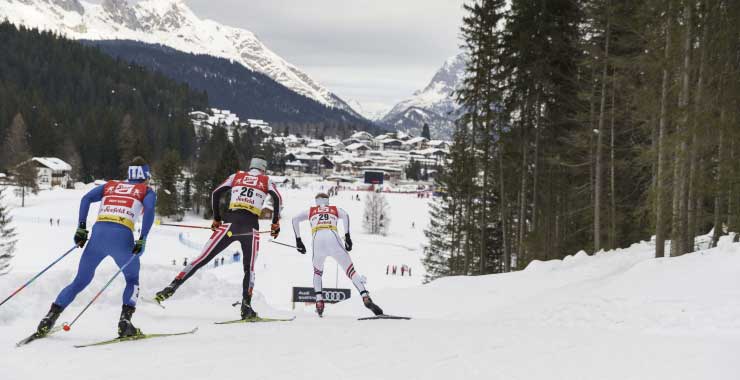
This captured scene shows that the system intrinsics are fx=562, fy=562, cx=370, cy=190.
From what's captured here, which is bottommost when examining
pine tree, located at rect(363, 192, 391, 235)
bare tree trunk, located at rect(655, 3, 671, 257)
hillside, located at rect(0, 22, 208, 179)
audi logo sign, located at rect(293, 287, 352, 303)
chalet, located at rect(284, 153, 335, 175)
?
pine tree, located at rect(363, 192, 391, 235)

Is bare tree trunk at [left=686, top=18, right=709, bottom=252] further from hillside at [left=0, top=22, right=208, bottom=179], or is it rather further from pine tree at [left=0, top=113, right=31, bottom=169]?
pine tree at [left=0, top=113, right=31, bottom=169]

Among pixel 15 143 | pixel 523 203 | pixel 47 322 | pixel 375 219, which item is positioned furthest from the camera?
pixel 15 143

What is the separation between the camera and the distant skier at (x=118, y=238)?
257 inches

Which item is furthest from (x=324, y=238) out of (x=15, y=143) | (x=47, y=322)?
(x=15, y=143)

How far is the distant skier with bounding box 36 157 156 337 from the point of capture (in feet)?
21.4

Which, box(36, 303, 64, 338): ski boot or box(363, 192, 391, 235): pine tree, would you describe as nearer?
box(36, 303, 64, 338): ski boot

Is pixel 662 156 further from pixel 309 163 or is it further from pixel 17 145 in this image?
pixel 309 163

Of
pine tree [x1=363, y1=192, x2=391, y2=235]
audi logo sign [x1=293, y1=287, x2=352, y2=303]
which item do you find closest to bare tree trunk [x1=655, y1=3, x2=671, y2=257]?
audi logo sign [x1=293, y1=287, x2=352, y2=303]

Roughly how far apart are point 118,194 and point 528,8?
18.8m

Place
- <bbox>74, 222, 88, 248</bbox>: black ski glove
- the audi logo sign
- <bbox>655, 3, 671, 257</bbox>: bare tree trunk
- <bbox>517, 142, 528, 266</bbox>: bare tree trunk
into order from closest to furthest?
<bbox>74, 222, 88, 248</bbox>: black ski glove → <bbox>655, 3, 671, 257</bbox>: bare tree trunk → the audi logo sign → <bbox>517, 142, 528, 266</bbox>: bare tree trunk

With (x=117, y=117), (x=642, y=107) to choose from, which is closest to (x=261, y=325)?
(x=642, y=107)

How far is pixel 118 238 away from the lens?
6648mm

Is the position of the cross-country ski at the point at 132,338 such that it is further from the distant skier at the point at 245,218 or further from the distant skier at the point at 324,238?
the distant skier at the point at 324,238

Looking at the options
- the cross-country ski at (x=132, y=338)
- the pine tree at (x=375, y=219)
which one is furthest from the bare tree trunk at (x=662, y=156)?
the pine tree at (x=375, y=219)
